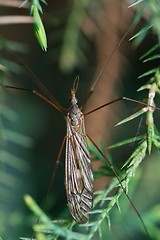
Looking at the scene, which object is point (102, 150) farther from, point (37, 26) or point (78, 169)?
point (37, 26)

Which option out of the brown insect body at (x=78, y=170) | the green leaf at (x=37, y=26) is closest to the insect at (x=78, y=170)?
the brown insect body at (x=78, y=170)

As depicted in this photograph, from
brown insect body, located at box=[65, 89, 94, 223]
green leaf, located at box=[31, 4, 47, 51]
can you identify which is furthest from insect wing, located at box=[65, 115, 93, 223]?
green leaf, located at box=[31, 4, 47, 51]

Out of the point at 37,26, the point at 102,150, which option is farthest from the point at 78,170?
the point at 37,26

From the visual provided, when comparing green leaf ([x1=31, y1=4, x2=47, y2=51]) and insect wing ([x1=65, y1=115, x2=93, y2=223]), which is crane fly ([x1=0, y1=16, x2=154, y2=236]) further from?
green leaf ([x1=31, y1=4, x2=47, y2=51])

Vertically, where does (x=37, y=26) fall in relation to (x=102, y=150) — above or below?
above

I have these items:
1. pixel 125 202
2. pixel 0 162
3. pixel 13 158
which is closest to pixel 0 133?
pixel 0 162

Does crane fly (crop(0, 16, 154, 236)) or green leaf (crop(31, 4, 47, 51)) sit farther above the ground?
green leaf (crop(31, 4, 47, 51))

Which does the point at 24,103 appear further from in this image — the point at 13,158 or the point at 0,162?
the point at 0,162

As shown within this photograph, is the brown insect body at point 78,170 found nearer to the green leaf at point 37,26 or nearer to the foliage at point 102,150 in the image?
the foliage at point 102,150
